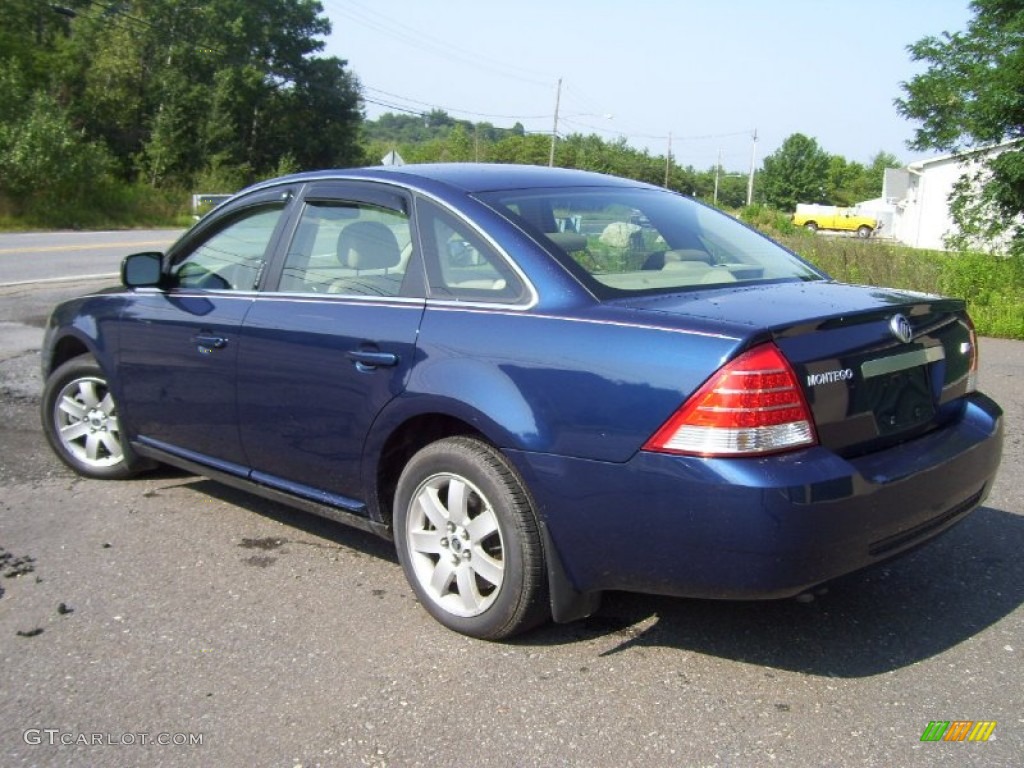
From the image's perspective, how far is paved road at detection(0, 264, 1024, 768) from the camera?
2965 millimetres

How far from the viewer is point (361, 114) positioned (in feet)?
223

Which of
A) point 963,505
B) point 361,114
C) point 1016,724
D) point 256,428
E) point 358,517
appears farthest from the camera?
point 361,114

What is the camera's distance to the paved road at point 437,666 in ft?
9.73

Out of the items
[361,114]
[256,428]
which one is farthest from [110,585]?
[361,114]

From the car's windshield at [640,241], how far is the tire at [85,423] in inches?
107

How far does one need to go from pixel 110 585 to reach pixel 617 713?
2.23 m

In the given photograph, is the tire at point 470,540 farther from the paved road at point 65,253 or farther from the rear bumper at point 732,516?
the paved road at point 65,253

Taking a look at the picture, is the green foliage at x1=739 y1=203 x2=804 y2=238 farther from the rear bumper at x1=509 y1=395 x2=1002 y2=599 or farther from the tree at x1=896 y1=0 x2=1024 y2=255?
the rear bumper at x1=509 y1=395 x2=1002 y2=599

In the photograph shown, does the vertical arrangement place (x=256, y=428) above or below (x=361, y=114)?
below

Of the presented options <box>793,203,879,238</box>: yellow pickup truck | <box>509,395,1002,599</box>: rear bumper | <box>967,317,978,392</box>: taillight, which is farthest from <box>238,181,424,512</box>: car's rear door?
<box>793,203,879,238</box>: yellow pickup truck

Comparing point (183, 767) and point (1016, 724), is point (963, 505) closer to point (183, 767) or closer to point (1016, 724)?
point (1016, 724)

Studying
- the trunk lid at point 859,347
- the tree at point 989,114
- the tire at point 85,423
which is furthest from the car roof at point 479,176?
the tree at point 989,114

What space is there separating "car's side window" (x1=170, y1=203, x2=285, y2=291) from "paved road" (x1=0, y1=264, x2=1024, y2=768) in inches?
47.4

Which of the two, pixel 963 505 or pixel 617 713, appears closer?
pixel 617 713
